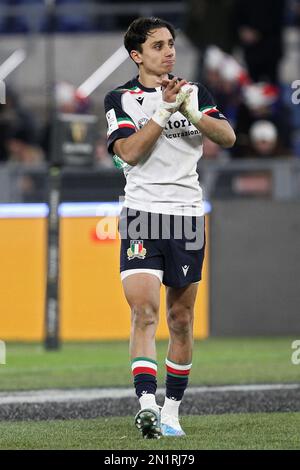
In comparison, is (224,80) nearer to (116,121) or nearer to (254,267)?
(254,267)

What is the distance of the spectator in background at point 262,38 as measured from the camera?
63.1ft

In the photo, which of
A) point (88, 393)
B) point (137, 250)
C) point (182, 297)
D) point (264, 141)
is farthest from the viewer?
point (264, 141)

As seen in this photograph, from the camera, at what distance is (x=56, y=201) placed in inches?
599

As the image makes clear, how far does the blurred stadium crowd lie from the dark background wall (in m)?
1.02

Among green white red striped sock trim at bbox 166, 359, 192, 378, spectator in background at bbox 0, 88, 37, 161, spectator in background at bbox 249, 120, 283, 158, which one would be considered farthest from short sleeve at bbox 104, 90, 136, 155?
spectator in background at bbox 0, 88, 37, 161

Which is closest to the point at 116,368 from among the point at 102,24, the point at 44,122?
the point at 44,122

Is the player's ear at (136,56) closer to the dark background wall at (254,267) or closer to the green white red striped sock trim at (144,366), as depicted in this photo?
the green white red striped sock trim at (144,366)

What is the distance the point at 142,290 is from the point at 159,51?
4.54 ft

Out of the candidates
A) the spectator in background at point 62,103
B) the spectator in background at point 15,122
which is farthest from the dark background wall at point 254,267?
the spectator in background at point 15,122

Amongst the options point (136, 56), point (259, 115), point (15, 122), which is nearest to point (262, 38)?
point (259, 115)

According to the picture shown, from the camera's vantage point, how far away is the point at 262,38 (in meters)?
19.3

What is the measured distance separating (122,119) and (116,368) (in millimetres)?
5248
